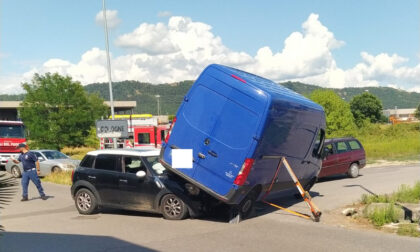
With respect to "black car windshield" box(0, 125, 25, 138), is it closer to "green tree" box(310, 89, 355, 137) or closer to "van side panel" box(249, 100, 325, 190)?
"van side panel" box(249, 100, 325, 190)

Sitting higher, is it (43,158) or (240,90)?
(240,90)

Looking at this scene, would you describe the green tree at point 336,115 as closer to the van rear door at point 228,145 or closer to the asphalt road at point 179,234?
the asphalt road at point 179,234

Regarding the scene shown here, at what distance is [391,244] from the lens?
7023 mm

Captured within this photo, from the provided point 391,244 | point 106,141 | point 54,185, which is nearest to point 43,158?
point 54,185

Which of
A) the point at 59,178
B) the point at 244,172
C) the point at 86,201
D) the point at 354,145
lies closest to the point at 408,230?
the point at 244,172

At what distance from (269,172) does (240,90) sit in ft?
6.63

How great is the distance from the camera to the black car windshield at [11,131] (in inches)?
1074

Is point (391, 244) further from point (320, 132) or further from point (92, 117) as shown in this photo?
point (92, 117)

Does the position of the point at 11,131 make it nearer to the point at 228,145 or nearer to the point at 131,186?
the point at 131,186

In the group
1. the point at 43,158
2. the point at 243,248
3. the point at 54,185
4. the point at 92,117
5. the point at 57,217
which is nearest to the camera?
the point at 243,248

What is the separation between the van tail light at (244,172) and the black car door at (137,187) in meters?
2.11

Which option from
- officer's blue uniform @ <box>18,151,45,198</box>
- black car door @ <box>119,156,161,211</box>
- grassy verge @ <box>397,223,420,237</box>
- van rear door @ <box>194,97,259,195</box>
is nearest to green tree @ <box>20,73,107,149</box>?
officer's blue uniform @ <box>18,151,45,198</box>

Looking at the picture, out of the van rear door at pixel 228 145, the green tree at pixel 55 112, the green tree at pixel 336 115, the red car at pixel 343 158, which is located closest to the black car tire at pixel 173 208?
the van rear door at pixel 228 145

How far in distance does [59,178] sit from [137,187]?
35.3 ft
